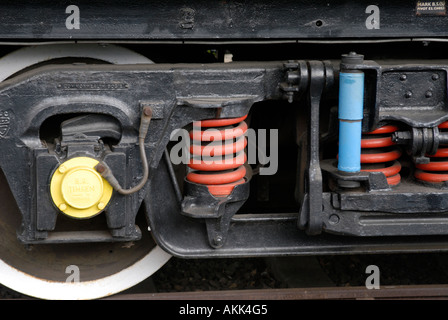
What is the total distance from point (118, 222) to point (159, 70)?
24.0 inches

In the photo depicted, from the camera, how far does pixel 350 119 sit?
2.64m

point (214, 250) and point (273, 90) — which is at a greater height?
point (273, 90)

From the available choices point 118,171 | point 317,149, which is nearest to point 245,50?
point 317,149

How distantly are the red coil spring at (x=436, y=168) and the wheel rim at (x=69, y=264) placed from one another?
1164mm

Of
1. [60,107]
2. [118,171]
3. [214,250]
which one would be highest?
[60,107]

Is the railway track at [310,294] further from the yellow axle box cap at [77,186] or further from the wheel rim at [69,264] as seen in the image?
the yellow axle box cap at [77,186]

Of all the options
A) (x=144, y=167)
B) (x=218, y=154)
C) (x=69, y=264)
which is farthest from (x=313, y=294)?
(x=69, y=264)

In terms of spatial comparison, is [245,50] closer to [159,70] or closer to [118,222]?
[159,70]

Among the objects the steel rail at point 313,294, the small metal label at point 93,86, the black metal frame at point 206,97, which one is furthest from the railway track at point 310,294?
the small metal label at point 93,86

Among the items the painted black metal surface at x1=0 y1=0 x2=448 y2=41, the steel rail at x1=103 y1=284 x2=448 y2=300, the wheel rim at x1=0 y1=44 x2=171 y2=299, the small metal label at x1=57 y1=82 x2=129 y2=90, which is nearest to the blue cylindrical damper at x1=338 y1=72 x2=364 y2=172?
the painted black metal surface at x1=0 y1=0 x2=448 y2=41

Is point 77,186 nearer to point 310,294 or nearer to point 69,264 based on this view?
point 69,264

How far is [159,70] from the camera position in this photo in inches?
104

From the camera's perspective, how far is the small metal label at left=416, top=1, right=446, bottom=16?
2621 millimetres

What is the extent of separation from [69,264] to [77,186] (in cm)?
62
